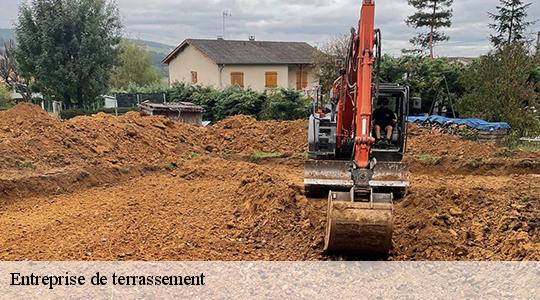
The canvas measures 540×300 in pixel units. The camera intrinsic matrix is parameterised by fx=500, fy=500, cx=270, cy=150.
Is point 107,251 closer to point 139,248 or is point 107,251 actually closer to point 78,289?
point 139,248

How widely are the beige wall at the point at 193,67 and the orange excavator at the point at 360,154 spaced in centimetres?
2272

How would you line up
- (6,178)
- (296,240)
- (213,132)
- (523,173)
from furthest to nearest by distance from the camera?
(213,132) → (523,173) → (6,178) → (296,240)

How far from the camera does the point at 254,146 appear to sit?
15.8 meters

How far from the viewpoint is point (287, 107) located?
22.1 meters

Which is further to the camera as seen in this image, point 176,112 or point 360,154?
point 176,112

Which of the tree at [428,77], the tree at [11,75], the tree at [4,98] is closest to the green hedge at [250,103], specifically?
the tree at [428,77]

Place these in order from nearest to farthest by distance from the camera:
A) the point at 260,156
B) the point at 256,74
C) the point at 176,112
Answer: the point at 260,156, the point at 176,112, the point at 256,74

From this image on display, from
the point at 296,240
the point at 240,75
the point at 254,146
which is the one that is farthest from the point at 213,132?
the point at 240,75

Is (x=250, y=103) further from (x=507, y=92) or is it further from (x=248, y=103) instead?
(x=507, y=92)

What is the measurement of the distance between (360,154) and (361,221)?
816 mm

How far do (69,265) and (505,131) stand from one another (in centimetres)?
1408

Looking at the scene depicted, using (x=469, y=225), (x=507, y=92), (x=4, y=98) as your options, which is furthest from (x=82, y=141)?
(x=4, y=98)

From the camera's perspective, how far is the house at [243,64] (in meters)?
31.6

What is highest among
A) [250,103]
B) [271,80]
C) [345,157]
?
[271,80]
